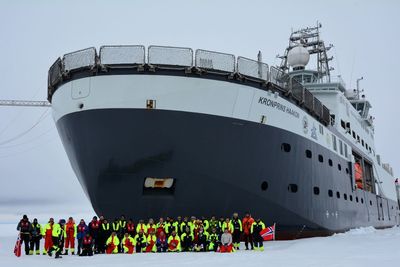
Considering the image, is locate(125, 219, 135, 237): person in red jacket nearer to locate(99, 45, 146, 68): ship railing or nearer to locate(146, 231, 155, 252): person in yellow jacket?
locate(146, 231, 155, 252): person in yellow jacket

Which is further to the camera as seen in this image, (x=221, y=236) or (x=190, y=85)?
(x=190, y=85)

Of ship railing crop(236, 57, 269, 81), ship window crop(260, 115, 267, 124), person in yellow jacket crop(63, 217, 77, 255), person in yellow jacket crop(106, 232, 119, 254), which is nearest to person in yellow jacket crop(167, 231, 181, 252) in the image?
person in yellow jacket crop(106, 232, 119, 254)

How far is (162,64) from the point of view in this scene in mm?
14664

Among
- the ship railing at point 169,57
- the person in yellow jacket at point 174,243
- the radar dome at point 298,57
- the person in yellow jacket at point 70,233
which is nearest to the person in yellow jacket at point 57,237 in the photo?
the person in yellow jacket at point 70,233

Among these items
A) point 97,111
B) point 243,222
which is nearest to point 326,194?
point 243,222

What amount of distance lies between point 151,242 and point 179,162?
295 cm

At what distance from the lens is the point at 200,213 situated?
1536 cm

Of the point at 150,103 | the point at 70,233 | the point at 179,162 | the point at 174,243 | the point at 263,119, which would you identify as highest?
the point at 150,103

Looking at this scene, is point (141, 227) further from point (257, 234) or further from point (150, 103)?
point (150, 103)

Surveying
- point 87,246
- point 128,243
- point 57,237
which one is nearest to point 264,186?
point 128,243

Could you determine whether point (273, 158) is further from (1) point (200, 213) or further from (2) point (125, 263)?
(2) point (125, 263)

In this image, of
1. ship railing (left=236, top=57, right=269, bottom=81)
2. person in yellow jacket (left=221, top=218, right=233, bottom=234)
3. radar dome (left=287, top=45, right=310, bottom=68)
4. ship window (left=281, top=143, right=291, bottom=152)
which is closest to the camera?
person in yellow jacket (left=221, top=218, right=233, bottom=234)

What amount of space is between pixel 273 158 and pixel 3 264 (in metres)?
10.4

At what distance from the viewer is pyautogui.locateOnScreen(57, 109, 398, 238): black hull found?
14.5 meters
